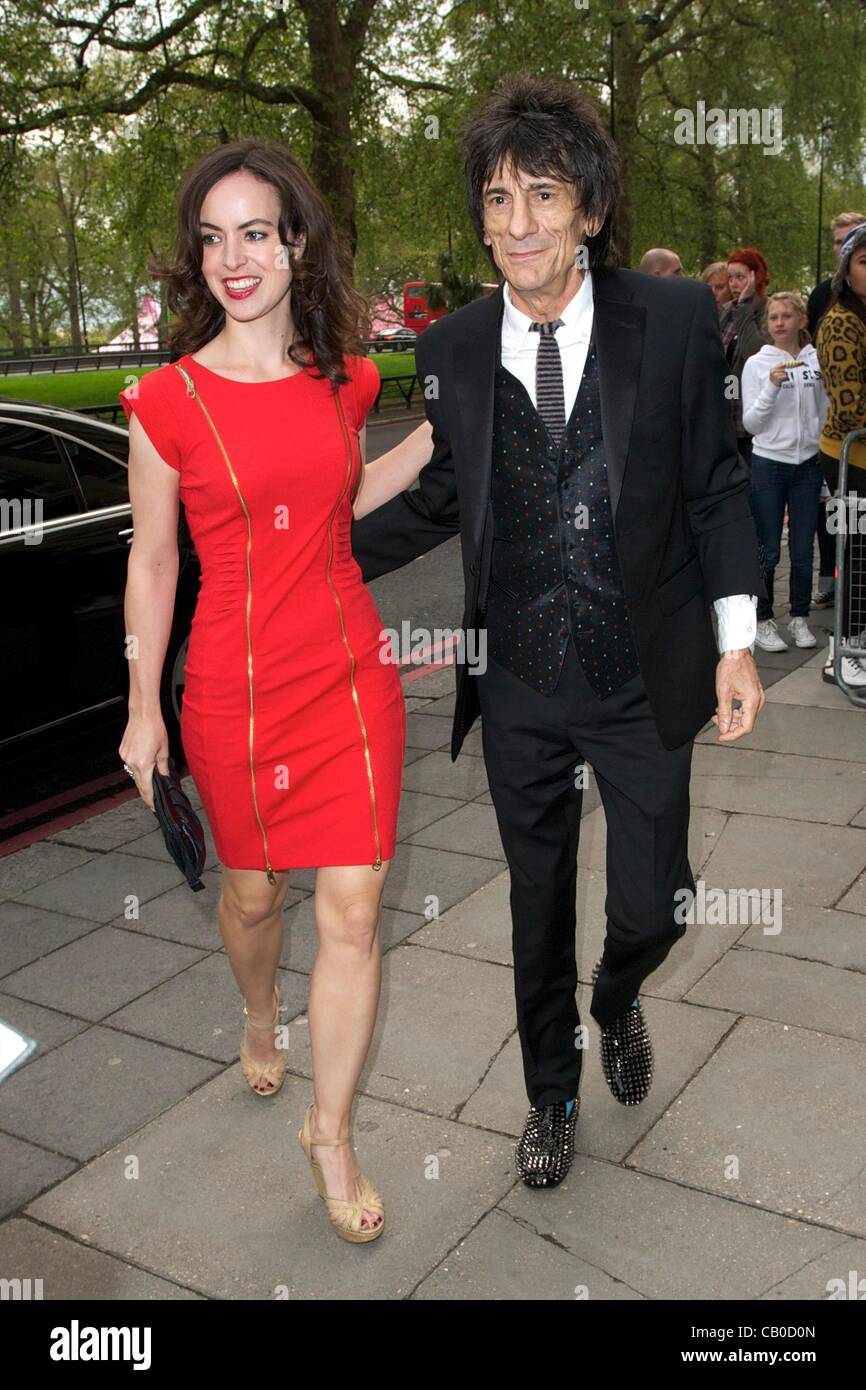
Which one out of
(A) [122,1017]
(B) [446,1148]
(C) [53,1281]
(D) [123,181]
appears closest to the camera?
(C) [53,1281]

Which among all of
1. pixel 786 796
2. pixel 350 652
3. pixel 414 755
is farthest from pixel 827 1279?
pixel 414 755

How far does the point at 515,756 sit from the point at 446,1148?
3.10 feet

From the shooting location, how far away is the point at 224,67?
72.2 ft

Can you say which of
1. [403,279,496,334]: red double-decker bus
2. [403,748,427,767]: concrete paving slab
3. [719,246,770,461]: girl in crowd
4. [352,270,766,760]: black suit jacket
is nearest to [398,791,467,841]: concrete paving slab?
[403,748,427,767]: concrete paving slab

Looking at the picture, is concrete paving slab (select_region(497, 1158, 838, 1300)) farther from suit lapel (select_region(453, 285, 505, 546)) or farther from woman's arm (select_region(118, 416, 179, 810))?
suit lapel (select_region(453, 285, 505, 546))

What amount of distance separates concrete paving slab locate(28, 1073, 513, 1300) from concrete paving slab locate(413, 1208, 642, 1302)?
0.14ft

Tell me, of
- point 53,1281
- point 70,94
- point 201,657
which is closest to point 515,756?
point 201,657

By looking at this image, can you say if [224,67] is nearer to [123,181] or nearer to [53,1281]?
[123,181]

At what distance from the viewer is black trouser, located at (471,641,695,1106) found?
2943mm

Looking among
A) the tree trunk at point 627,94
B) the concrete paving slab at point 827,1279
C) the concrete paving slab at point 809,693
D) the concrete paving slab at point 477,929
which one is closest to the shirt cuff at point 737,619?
the concrete paving slab at point 827,1279

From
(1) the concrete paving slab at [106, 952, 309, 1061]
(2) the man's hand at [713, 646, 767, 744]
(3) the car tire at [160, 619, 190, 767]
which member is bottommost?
(1) the concrete paving slab at [106, 952, 309, 1061]

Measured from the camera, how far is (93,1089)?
11.8 ft

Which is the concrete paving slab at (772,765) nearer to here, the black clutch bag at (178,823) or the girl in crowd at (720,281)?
the black clutch bag at (178,823)

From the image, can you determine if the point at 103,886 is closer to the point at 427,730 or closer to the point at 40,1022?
the point at 40,1022
